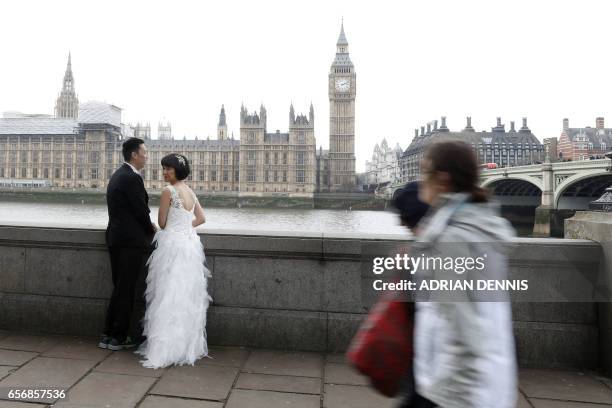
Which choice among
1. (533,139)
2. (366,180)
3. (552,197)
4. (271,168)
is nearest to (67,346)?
(552,197)

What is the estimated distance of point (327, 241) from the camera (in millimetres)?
3283

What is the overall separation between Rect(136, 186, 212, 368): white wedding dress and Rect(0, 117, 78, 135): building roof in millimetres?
92033

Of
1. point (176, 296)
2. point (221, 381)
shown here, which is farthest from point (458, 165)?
point (176, 296)

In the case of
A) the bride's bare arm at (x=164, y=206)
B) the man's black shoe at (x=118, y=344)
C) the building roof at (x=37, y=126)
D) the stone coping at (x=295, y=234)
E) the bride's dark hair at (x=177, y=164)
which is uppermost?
the building roof at (x=37, y=126)

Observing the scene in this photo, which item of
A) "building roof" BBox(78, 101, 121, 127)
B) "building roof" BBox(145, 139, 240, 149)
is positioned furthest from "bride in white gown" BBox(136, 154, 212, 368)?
"building roof" BBox(78, 101, 121, 127)

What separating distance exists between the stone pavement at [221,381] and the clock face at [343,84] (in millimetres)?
83565

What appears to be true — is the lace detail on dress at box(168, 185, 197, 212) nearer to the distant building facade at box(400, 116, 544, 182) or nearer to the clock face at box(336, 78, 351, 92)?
the distant building facade at box(400, 116, 544, 182)

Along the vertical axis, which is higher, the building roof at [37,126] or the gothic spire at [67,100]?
the gothic spire at [67,100]

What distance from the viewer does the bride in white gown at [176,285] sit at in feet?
9.80

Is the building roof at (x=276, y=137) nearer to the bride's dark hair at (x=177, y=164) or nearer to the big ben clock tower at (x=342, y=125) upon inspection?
the big ben clock tower at (x=342, y=125)

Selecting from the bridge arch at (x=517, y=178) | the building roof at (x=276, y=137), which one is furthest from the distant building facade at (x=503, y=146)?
the bridge arch at (x=517, y=178)

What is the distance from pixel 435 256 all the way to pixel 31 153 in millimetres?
95536

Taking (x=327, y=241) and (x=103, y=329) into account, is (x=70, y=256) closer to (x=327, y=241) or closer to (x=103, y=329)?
(x=103, y=329)

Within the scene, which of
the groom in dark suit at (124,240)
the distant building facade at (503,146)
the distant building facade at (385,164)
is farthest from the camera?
the distant building facade at (385,164)
